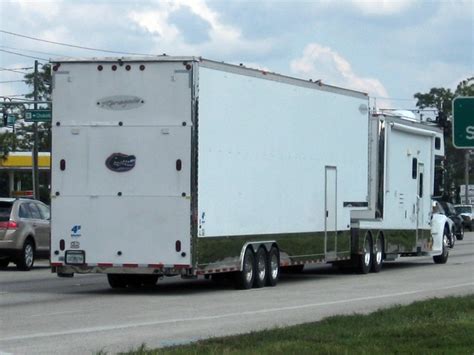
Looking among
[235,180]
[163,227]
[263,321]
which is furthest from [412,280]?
[263,321]

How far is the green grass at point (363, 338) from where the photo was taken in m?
11.8

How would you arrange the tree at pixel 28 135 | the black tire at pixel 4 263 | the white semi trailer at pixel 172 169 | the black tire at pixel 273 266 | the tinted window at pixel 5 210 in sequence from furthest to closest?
the tree at pixel 28 135, the black tire at pixel 4 263, the tinted window at pixel 5 210, the black tire at pixel 273 266, the white semi trailer at pixel 172 169

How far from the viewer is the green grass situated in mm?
11812

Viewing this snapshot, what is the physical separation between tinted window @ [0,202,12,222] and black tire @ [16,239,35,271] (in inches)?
31.5

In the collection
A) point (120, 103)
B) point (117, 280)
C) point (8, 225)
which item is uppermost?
point (120, 103)

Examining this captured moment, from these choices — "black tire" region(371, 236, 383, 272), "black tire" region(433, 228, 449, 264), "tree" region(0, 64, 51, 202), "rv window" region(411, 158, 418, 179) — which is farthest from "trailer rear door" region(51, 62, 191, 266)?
"tree" region(0, 64, 51, 202)

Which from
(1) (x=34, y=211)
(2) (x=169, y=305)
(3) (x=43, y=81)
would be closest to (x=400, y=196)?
A: (1) (x=34, y=211)

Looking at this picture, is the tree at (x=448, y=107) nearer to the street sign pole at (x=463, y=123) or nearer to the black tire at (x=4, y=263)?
the black tire at (x=4, y=263)

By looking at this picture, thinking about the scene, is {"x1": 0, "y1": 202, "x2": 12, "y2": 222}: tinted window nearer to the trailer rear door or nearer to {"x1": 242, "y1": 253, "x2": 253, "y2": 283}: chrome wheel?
the trailer rear door

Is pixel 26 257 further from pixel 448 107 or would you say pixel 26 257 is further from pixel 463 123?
pixel 448 107

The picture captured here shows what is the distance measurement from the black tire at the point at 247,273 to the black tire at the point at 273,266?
0.67 metres

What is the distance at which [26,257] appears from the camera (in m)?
27.5

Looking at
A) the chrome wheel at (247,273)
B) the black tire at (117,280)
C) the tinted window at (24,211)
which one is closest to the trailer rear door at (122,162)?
the black tire at (117,280)

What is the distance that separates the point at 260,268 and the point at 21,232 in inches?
313
